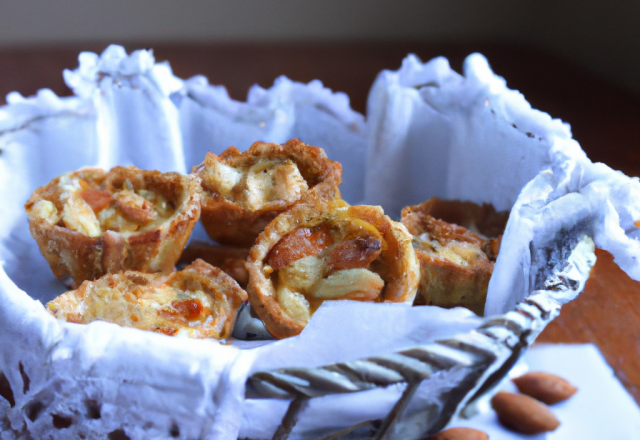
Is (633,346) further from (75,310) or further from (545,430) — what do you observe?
(75,310)

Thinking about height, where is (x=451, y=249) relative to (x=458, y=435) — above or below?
above

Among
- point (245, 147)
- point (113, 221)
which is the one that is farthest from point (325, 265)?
point (245, 147)

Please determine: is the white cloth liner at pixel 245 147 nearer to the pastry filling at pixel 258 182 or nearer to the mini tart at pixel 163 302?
the mini tart at pixel 163 302

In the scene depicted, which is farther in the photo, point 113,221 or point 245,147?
point 245,147

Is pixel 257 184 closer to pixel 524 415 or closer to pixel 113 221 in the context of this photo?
pixel 113 221

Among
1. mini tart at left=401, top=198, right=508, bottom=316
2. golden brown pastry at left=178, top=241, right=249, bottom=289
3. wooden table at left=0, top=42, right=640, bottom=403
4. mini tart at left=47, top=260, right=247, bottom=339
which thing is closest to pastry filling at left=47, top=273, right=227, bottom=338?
mini tart at left=47, top=260, right=247, bottom=339

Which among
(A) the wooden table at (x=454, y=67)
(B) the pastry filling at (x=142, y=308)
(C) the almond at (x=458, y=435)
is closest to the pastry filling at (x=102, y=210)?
(B) the pastry filling at (x=142, y=308)

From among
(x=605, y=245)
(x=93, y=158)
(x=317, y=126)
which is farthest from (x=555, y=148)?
(x=93, y=158)
